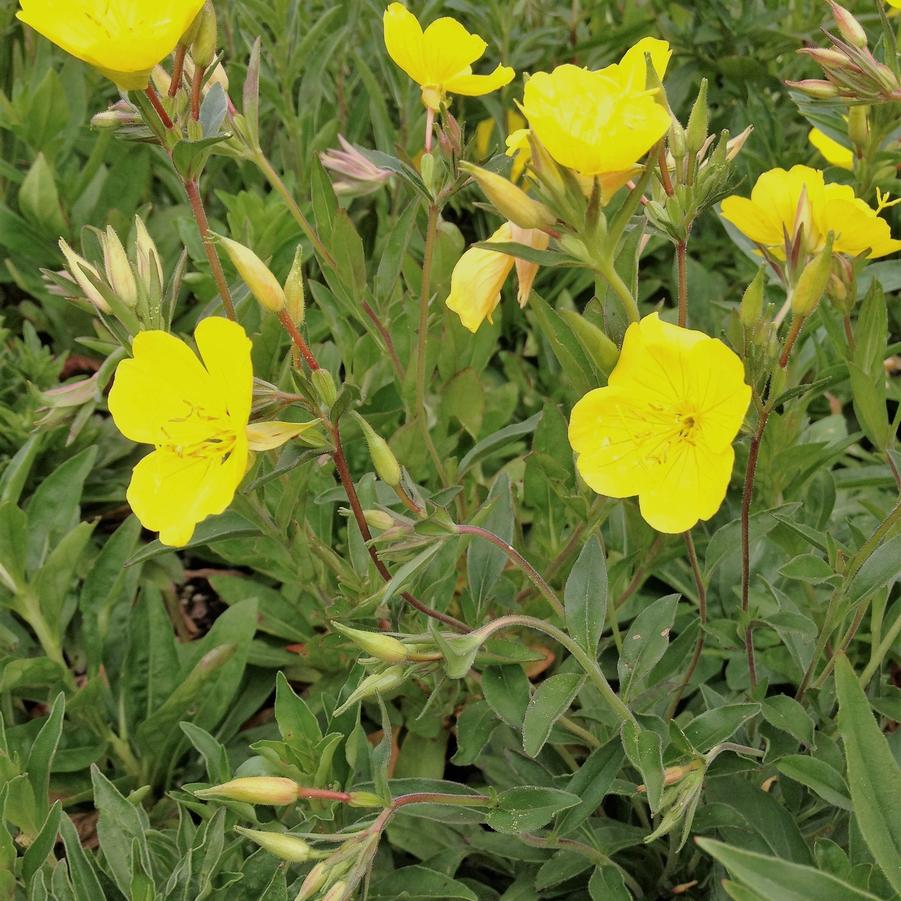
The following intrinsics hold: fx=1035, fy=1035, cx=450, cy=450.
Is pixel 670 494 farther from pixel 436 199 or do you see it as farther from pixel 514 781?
pixel 514 781

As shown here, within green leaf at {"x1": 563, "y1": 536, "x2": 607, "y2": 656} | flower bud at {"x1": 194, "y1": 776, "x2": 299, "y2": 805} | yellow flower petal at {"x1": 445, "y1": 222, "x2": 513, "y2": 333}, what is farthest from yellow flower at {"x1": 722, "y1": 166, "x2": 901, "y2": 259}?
flower bud at {"x1": 194, "y1": 776, "x2": 299, "y2": 805}

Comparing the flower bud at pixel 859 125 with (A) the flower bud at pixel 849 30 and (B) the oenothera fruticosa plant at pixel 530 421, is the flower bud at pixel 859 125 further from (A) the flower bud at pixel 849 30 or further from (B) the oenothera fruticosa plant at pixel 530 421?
(A) the flower bud at pixel 849 30

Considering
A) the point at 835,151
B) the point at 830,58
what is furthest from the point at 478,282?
the point at 835,151

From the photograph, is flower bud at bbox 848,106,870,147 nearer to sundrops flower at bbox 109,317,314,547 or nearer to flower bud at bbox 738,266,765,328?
flower bud at bbox 738,266,765,328

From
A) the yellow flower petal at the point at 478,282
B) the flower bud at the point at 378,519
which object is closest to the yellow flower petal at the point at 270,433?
the flower bud at the point at 378,519

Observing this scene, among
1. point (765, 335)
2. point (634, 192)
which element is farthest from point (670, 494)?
point (634, 192)

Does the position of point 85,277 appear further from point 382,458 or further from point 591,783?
point 591,783
